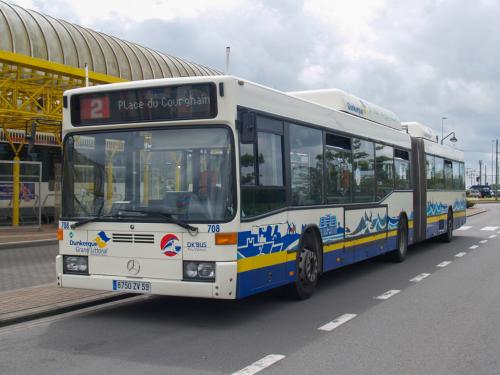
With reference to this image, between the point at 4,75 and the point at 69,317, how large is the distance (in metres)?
12.9

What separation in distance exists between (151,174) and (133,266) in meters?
1.08

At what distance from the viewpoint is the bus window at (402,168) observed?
13.8 m

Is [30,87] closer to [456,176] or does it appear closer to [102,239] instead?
[102,239]

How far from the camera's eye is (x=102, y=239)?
302 inches

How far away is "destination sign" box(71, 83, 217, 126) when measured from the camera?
24.2 feet

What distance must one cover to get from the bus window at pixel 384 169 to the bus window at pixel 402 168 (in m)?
0.33

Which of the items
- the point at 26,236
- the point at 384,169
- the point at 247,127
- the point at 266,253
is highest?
the point at 247,127

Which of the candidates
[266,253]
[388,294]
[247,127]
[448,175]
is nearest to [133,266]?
[266,253]

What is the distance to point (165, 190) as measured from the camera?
7406mm

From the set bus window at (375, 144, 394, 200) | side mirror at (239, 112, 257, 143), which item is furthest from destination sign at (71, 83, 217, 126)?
bus window at (375, 144, 394, 200)

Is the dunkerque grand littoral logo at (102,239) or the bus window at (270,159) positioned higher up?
the bus window at (270,159)

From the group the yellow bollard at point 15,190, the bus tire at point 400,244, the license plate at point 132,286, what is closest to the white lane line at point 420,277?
the bus tire at point 400,244

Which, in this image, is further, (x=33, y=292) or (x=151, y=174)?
(x=33, y=292)

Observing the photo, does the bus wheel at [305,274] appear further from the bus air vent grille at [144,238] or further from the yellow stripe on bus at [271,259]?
the bus air vent grille at [144,238]
